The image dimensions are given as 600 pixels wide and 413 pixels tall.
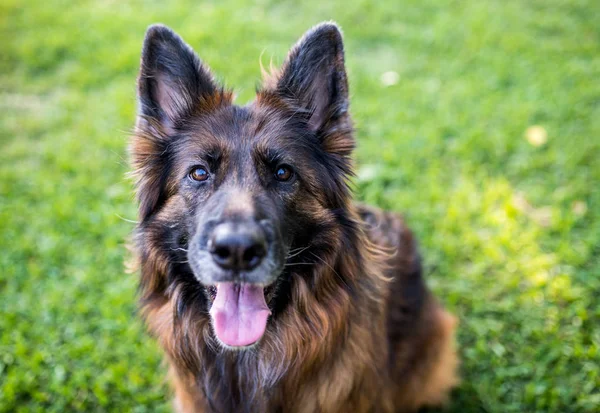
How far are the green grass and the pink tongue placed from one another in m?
1.66

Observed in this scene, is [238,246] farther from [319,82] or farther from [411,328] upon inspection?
[411,328]

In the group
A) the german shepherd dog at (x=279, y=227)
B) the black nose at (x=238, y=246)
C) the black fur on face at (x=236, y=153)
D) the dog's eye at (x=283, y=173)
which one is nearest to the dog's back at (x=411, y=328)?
the german shepherd dog at (x=279, y=227)

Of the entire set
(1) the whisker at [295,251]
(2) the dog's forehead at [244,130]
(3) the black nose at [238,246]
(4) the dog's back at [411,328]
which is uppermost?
(2) the dog's forehead at [244,130]

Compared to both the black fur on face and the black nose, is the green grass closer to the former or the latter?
the black fur on face

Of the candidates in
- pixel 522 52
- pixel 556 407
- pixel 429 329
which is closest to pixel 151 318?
pixel 429 329

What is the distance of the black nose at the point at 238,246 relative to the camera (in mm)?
2443

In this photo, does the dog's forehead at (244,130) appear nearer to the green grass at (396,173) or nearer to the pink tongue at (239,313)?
the pink tongue at (239,313)

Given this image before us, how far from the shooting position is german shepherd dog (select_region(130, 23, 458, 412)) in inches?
111

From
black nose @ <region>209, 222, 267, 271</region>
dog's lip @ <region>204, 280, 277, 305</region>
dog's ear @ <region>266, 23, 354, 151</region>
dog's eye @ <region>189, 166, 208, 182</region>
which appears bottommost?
dog's lip @ <region>204, 280, 277, 305</region>

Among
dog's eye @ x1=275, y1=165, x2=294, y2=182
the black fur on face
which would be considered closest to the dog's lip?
the black fur on face

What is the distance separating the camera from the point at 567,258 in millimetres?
4727

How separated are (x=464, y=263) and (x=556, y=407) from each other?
5.00 feet

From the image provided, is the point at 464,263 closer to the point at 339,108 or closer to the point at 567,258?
the point at 567,258

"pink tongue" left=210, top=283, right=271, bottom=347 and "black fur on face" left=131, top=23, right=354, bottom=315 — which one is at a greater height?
"black fur on face" left=131, top=23, right=354, bottom=315
